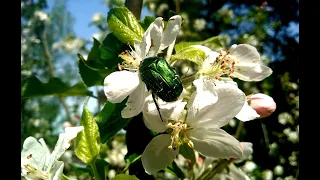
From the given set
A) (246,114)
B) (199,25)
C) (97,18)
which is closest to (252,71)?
(246,114)

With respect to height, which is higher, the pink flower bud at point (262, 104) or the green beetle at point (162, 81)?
the green beetle at point (162, 81)

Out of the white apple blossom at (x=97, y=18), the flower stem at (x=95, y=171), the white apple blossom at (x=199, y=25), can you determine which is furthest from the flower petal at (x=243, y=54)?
the white apple blossom at (x=199, y=25)

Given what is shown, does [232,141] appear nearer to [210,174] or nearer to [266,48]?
[210,174]

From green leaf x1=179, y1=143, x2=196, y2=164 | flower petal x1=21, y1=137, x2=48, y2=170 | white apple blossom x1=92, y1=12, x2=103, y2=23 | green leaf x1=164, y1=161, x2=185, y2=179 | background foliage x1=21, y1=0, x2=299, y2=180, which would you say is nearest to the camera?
flower petal x1=21, y1=137, x2=48, y2=170

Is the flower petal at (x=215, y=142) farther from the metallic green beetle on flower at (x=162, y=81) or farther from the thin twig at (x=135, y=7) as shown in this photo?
the thin twig at (x=135, y=7)

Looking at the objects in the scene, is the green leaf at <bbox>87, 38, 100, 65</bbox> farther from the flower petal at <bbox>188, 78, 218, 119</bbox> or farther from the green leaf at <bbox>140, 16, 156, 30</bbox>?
the flower petal at <bbox>188, 78, 218, 119</bbox>

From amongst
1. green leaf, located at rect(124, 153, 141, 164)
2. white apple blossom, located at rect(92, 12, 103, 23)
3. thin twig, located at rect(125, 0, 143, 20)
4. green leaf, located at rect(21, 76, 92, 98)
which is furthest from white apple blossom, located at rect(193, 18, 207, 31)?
green leaf, located at rect(124, 153, 141, 164)
